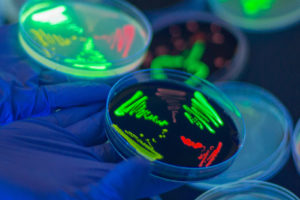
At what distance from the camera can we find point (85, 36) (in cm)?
132

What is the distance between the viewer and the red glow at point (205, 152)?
969 mm

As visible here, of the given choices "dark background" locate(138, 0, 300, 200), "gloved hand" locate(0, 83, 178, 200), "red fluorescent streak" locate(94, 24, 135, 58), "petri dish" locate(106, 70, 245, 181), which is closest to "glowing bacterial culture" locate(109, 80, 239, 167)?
"petri dish" locate(106, 70, 245, 181)

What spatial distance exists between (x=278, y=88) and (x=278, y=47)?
223 mm

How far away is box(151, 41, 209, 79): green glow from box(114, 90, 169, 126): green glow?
0.38 meters

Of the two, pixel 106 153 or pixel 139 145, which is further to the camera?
pixel 106 153

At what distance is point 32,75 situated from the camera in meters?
1.20

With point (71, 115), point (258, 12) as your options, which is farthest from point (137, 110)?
point (258, 12)

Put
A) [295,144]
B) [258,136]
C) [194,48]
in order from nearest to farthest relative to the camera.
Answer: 1. [295,144]
2. [258,136]
3. [194,48]

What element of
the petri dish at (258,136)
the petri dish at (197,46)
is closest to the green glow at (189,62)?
the petri dish at (197,46)

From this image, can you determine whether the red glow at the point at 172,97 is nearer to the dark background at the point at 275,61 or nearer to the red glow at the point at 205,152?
the red glow at the point at 205,152

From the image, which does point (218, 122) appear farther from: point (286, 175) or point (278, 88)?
point (278, 88)

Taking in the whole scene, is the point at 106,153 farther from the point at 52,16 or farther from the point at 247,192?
the point at 52,16

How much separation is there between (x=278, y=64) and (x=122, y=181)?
3.12 ft

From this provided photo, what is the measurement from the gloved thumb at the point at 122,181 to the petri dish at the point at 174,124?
0.08 m
